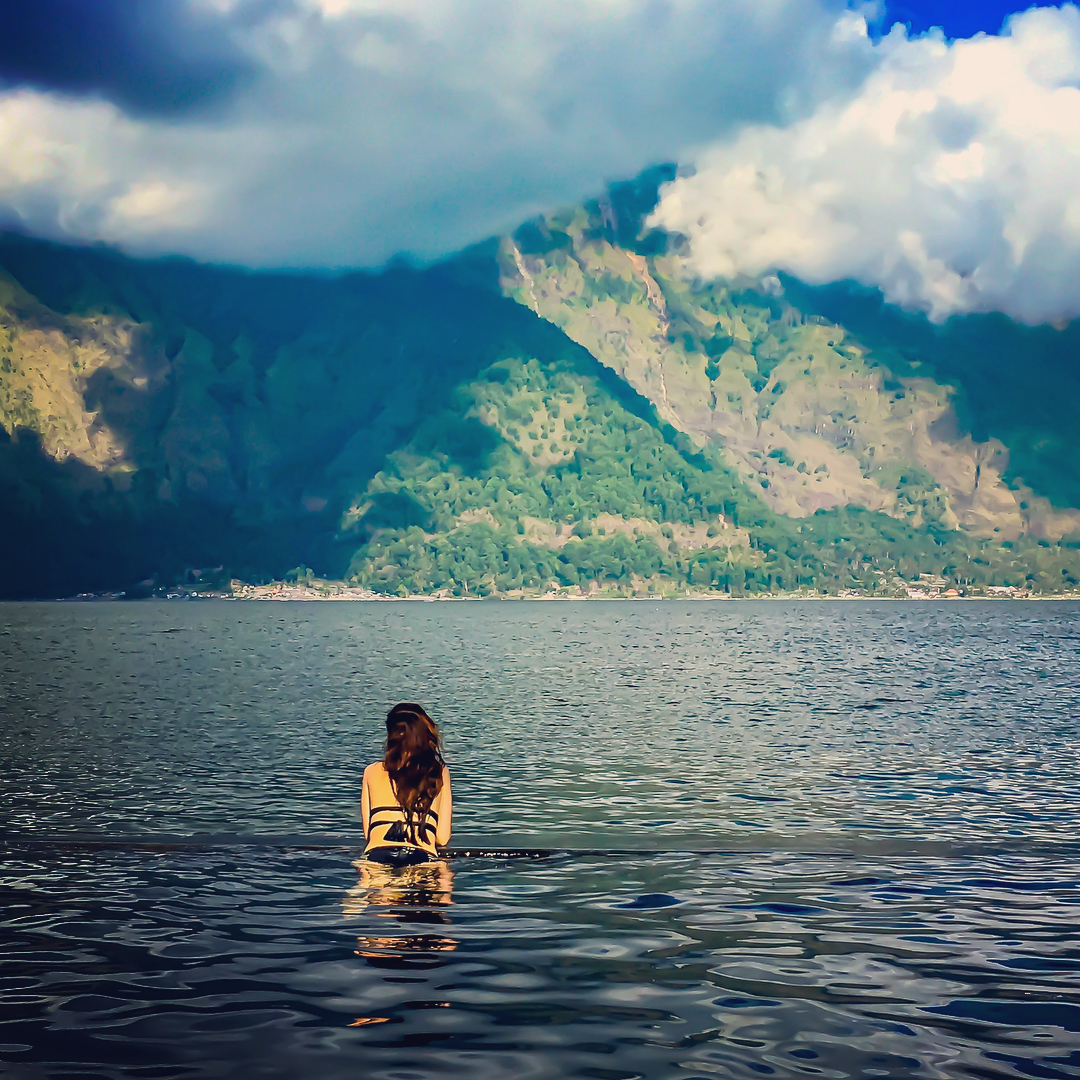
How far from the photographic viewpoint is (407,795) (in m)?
21.7

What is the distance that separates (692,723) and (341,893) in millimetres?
40397

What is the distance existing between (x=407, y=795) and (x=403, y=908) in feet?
7.12

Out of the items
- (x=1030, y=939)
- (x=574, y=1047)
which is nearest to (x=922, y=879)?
(x=1030, y=939)

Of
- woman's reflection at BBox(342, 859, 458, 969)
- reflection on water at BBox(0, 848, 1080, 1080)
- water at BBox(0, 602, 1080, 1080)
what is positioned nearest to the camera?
reflection on water at BBox(0, 848, 1080, 1080)

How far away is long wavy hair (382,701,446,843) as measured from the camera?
20.9 metres

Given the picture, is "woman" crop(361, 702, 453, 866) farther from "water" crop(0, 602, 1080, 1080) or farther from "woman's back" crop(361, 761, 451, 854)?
"water" crop(0, 602, 1080, 1080)

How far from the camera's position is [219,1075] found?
1328 centimetres

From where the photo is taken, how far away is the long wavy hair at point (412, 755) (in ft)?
68.6

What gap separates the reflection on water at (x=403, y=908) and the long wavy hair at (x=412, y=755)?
2.09 metres

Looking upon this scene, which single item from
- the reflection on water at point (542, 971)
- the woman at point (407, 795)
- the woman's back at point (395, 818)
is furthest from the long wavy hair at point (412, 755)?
the reflection on water at point (542, 971)

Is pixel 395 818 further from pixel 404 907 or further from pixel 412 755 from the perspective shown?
pixel 412 755

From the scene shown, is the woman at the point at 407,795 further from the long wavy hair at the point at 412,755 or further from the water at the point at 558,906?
the water at the point at 558,906

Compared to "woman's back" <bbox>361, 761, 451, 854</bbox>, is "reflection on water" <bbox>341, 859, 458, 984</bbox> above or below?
below

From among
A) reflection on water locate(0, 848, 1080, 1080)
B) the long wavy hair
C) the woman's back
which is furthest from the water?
the long wavy hair
